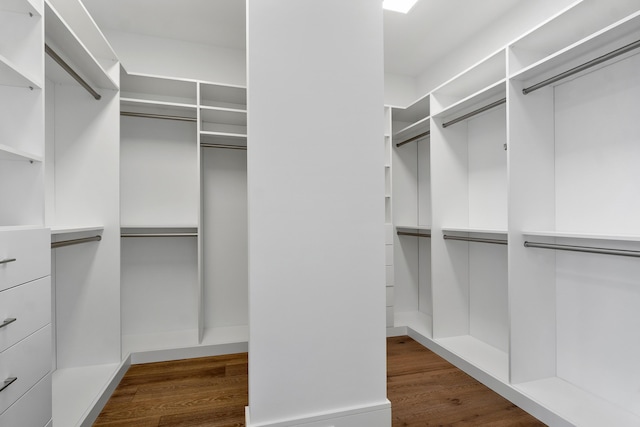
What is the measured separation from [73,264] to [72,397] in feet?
2.74

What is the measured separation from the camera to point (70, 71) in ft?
6.05

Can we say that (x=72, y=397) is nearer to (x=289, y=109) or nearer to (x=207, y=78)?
(x=289, y=109)

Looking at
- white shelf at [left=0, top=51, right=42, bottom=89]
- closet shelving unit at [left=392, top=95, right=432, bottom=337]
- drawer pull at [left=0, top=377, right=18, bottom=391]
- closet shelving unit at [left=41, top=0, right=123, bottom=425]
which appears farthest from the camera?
closet shelving unit at [left=392, top=95, right=432, bottom=337]

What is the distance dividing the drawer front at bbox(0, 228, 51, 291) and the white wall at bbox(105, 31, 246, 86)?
6.51 feet

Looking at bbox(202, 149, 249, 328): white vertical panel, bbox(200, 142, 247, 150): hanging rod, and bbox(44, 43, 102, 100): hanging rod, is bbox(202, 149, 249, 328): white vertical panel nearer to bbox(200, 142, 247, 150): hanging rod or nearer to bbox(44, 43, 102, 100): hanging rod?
bbox(200, 142, 247, 150): hanging rod

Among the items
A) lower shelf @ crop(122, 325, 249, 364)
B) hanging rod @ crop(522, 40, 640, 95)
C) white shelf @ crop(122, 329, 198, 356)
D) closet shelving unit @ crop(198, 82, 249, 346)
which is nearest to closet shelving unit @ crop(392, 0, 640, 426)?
hanging rod @ crop(522, 40, 640, 95)

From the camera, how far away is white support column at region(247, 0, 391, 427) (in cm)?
131

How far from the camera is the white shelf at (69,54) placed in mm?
1582

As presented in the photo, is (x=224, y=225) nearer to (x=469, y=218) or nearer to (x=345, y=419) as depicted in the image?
(x=345, y=419)

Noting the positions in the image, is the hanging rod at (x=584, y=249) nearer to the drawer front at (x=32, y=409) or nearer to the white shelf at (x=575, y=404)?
the white shelf at (x=575, y=404)

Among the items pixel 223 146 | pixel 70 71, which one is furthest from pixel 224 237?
pixel 70 71

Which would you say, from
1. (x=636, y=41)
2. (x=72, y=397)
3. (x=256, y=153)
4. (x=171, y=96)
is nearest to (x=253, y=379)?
(x=256, y=153)

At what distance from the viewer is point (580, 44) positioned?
1604 millimetres

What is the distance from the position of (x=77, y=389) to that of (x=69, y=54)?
2.03 m
